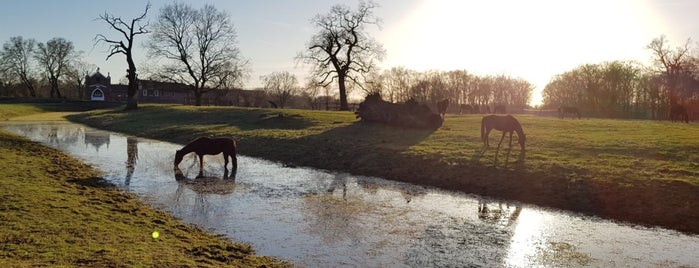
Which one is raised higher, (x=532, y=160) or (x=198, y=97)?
(x=198, y=97)

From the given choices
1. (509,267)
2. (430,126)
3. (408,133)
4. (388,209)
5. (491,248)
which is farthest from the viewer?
(430,126)

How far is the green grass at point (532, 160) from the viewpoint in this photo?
1243cm

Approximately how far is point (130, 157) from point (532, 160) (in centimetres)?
1570

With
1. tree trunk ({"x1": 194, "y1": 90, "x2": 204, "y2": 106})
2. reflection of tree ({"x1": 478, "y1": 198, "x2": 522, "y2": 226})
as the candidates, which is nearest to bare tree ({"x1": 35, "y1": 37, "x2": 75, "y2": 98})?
tree trunk ({"x1": 194, "y1": 90, "x2": 204, "y2": 106})

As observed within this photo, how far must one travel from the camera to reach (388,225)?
1022 cm

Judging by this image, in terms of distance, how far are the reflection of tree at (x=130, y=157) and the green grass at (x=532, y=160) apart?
276cm

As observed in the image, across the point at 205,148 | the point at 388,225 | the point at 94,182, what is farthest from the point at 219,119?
the point at 388,225

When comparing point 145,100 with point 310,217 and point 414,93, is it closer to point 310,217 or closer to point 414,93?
point 414,93

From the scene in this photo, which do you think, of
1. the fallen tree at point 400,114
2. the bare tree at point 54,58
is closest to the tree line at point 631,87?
the fallen tree at point 400,114

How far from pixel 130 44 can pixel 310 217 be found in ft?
163

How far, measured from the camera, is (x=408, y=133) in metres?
25.0

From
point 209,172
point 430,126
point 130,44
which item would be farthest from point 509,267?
point 130,44

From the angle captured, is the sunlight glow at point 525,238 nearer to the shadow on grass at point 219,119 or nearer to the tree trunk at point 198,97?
the shadow on grass at point 219,119

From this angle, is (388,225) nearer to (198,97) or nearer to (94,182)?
(94,182)
